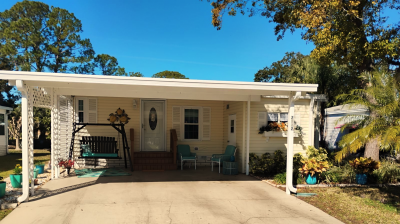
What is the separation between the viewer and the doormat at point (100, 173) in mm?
7306

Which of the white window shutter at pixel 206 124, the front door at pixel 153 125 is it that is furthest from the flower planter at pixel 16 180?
the white window shutter at pixel 206 124

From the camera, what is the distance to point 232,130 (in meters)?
8.92

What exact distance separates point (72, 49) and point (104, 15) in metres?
3.87

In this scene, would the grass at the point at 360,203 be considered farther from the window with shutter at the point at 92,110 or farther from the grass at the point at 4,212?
the window with shutter at the point at 92,110

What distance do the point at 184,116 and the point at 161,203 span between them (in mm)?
4799

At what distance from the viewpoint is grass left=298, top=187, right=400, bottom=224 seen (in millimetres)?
4438

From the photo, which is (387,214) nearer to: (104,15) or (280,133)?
(280,133)

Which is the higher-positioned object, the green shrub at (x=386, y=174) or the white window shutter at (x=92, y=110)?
the white window shutter at (x=92, y=110)

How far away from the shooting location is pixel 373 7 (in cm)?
742

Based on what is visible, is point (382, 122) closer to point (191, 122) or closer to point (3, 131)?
point (191, 122)

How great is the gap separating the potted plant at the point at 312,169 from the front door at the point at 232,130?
2635mm

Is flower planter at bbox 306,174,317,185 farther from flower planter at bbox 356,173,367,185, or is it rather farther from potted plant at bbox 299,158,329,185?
flower planter at bbox 356,173,367,185

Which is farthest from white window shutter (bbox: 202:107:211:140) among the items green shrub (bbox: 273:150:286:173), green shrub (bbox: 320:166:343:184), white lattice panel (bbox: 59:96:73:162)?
white lattice panel (bbox: 59:96:73:162)

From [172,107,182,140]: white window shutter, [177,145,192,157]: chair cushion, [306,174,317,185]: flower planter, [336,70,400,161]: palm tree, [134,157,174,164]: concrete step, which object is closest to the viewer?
[336,70,400,161]: palm tree
